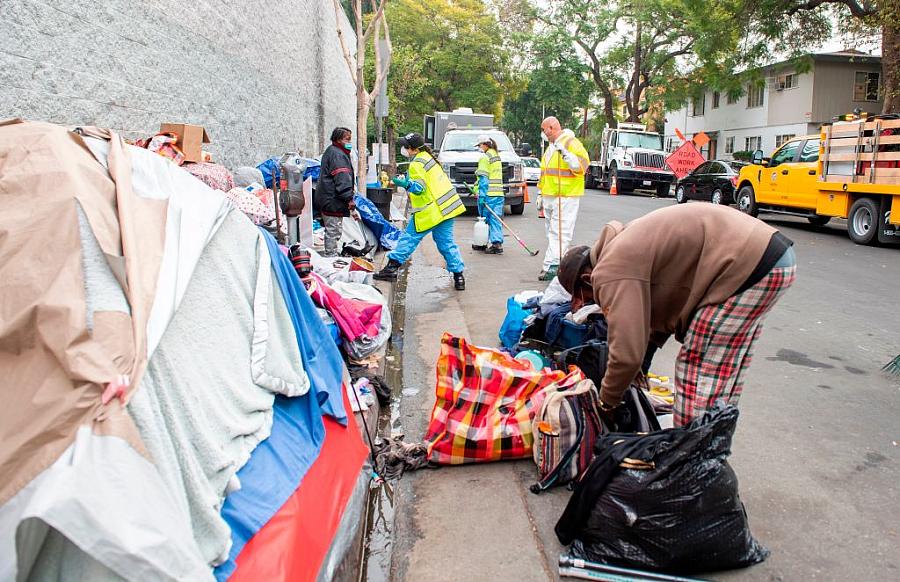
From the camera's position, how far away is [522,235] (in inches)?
492

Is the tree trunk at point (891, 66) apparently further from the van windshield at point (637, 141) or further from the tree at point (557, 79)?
the tree at point (557, 79)

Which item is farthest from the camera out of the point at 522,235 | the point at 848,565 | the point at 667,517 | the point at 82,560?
the point at 522,235

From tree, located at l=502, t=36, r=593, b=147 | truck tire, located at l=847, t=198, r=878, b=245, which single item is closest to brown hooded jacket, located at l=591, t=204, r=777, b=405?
truck tire, located at l=847, t=198, r=878, b=245

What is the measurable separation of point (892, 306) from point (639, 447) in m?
6.03

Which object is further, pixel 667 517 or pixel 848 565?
pixel 848 565

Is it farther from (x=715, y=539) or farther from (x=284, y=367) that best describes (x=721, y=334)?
(x=284, y=367)

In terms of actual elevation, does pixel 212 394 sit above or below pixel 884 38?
below

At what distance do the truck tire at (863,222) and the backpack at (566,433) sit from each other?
10.9 metres

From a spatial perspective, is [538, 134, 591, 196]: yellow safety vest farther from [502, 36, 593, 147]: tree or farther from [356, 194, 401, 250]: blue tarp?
[502, 36, 593, 147]: tree

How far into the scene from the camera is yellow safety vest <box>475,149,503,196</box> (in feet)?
35.0

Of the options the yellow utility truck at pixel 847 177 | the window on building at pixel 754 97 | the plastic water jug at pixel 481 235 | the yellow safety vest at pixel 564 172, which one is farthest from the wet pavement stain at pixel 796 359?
the window on building at pixel 754 97

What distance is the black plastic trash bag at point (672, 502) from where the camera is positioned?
2600 millimetres

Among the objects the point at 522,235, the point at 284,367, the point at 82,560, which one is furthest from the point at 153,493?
the point at 522,235

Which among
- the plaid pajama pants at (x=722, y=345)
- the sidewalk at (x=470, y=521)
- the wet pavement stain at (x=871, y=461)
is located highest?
the plaid pajama pants at (x=722, y=345)
